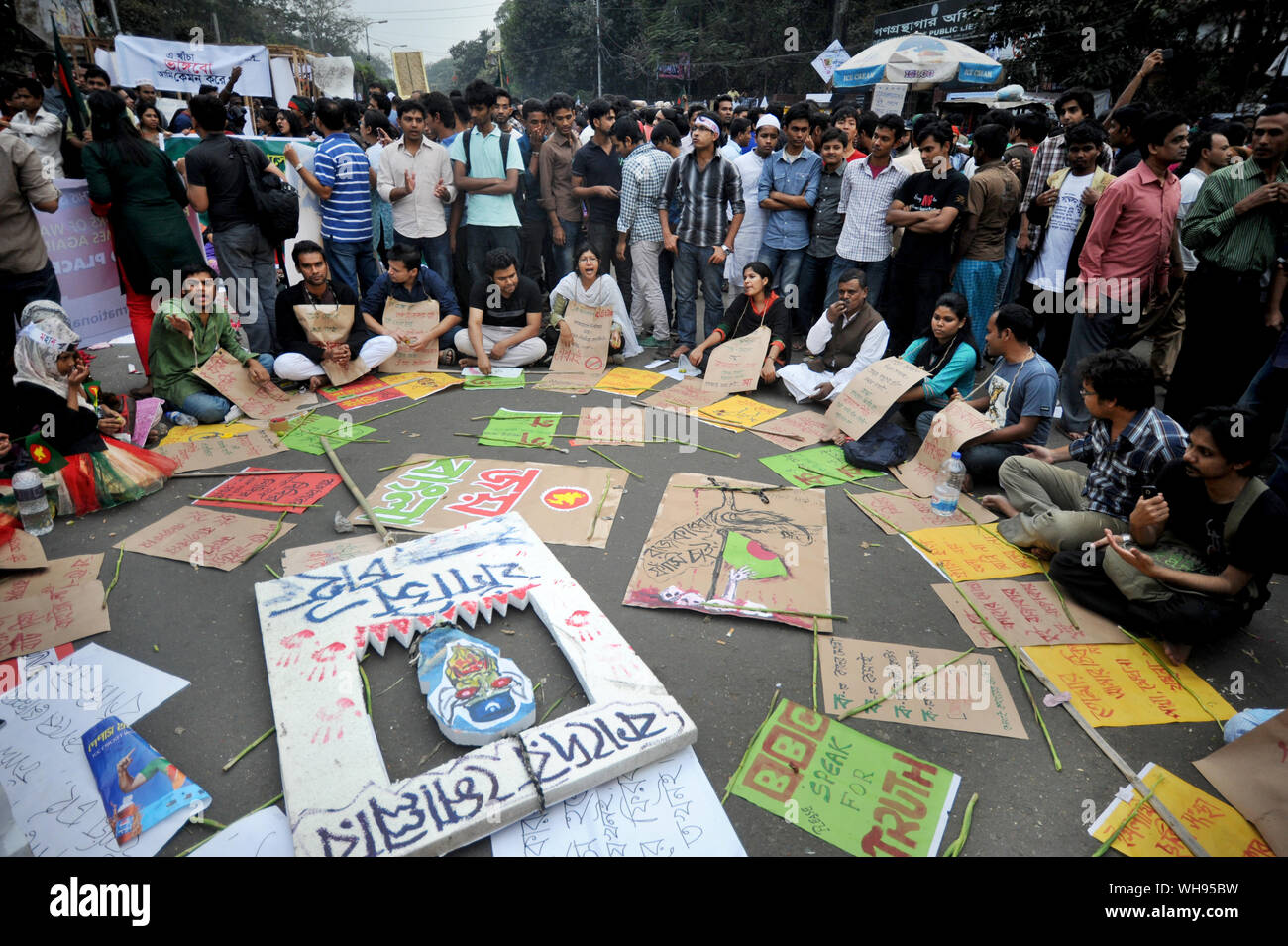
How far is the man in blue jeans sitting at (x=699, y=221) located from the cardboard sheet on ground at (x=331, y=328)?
283cm

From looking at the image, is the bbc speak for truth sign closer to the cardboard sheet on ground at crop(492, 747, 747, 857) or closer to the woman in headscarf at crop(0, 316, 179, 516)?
the woman in headscarf at crop(0, 316, 179, 516)

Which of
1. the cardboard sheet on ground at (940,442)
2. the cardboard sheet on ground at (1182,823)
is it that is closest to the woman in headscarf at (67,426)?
the cardboard sheet on ground at (940,442)

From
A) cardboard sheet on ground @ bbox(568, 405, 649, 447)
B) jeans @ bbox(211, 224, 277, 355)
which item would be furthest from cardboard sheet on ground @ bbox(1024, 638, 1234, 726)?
jeans @ bbox(211, 224, 277, 355)

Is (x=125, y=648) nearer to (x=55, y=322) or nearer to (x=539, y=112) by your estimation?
(x=55, y=322)

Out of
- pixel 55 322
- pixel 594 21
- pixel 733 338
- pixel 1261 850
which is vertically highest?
pixel 594 21

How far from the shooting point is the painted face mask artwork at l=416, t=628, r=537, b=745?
2514 mm

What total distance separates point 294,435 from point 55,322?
4.63ft

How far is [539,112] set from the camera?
7.74 meters

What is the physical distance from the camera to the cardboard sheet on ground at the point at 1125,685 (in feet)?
8.96

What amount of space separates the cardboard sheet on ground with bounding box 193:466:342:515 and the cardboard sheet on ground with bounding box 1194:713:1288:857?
4.27 metres

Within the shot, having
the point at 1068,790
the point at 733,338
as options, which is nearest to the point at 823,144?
the point at 733,338

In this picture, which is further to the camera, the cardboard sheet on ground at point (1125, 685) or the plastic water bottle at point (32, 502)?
the plastic water bottle at point (32, 502)

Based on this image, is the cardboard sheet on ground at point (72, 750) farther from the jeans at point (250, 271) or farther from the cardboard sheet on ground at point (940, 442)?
the cardboard sheet on ground at point (940, 442)

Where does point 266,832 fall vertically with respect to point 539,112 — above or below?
below
